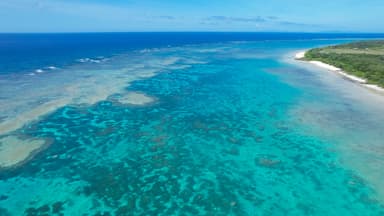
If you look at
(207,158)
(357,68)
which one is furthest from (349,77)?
(207,158)

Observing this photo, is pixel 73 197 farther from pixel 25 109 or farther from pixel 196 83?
pixel 196 83

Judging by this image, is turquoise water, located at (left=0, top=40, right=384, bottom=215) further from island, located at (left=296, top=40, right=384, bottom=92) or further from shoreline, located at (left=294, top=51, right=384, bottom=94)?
island, located at (left=296, top=40, right=384, bottom=92)

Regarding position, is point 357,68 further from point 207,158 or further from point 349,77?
point 207,158

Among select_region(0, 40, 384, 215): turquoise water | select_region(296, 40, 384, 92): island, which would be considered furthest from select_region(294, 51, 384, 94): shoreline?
select_region(0, 40, 384, 215): turquoise water

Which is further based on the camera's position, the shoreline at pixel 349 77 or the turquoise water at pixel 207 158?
the shoreline at pixel 349 77

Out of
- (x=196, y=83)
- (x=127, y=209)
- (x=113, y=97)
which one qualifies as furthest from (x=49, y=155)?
(x=196, y=83)

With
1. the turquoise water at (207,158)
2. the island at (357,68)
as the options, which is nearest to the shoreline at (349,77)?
the island at (357,68)

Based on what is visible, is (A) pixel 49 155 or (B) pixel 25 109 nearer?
(A) pixel 49 155

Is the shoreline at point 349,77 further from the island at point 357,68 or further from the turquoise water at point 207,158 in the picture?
the turquoise water at point 207,158
